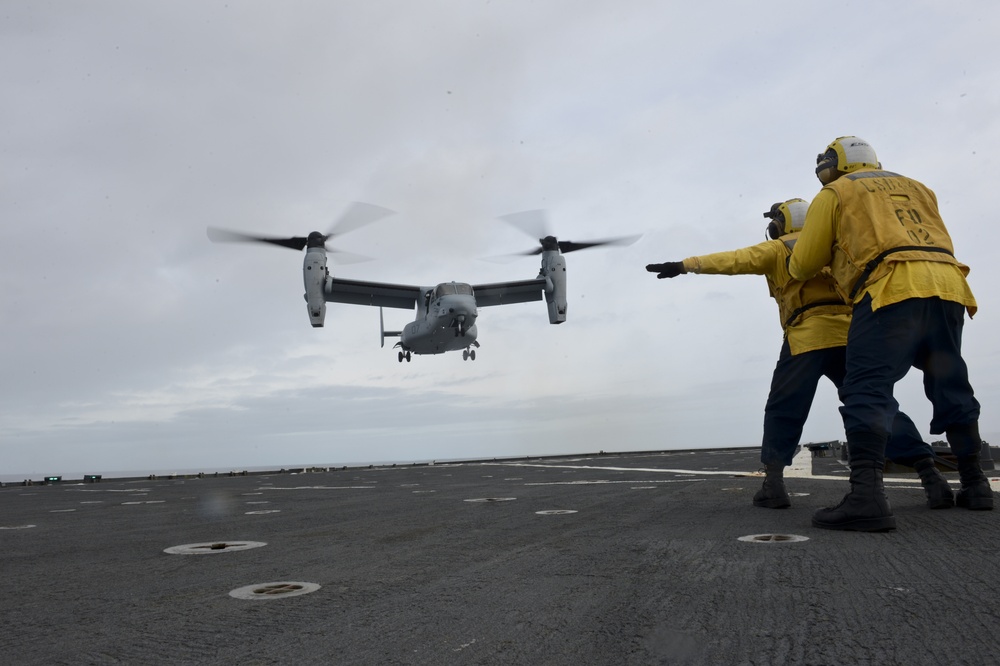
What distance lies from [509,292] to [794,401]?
114 feet

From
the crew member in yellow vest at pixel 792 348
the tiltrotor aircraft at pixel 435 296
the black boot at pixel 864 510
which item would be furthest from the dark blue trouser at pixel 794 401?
the tiltrotor aircraft at pixel 435 296

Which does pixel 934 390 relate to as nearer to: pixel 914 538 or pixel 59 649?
pixel 914 538

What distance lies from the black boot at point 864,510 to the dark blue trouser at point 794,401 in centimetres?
140

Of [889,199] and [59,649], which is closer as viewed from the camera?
[59,649]

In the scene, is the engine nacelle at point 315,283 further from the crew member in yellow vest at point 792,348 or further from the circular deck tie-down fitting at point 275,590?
the circular deck tie-down fitting at point 275,590

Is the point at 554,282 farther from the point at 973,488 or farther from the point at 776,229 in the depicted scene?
the point at 973,488

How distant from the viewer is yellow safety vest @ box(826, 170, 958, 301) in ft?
12.6

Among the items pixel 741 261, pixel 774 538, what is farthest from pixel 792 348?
pixel 774 538

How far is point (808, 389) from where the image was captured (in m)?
5.08

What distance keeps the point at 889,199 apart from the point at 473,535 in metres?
3.20

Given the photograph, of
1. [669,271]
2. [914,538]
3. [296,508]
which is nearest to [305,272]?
[296,508]

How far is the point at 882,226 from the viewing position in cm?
388

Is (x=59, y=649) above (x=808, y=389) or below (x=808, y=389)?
below

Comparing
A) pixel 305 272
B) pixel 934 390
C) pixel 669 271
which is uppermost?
pixel 305 272
